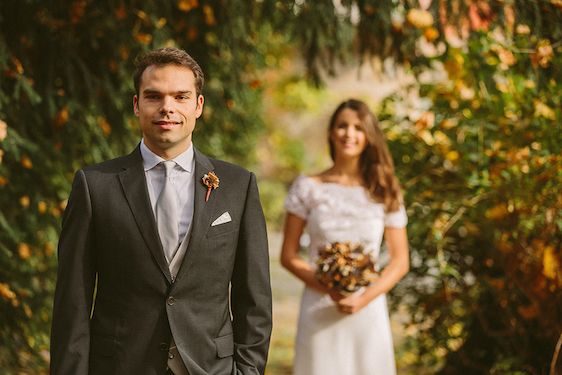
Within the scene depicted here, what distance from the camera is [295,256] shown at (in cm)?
438

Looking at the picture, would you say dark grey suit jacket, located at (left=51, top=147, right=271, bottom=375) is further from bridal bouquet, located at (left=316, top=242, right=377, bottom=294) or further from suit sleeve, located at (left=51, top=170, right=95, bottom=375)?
bridal bouquet, located at (left=316, top=242, right=377, bottom=294)

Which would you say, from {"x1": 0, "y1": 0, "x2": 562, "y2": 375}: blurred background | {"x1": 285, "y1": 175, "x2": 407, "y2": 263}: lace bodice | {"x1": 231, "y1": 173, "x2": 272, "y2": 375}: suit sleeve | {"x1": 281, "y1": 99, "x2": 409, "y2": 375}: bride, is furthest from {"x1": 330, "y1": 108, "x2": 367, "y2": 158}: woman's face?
{"x1": 231, "y1": 173, "x2": 272, "y2": 375}: suit sleeve

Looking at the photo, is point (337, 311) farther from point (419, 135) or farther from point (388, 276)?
point (419, 135)

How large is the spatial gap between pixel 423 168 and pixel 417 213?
368 millimetres

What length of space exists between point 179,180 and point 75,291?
0.46 metres

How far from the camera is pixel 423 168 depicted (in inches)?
213

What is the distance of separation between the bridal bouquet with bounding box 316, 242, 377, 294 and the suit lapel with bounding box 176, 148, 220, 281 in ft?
4.98

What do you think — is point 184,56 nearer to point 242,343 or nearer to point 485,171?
point 242,343

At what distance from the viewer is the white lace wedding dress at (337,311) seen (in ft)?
14.1

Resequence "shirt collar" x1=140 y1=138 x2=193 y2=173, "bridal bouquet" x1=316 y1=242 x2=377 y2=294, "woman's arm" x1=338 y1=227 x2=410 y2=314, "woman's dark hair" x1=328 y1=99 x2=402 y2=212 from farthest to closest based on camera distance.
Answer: "woman's dark hair" x1=328 y1=99 x2=402 y2=212 → "woman's arm" x1=338 y1=227 x2=410 y2=314 → "bridal bouquet" x1=316 y1=242 x2=377 y2=294 → "shirt collar" x1=140 y1=138 x2=193 y2=173

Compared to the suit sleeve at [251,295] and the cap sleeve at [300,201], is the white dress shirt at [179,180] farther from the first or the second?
the cap sleeve at [300,201]

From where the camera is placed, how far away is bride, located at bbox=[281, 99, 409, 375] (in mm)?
4312

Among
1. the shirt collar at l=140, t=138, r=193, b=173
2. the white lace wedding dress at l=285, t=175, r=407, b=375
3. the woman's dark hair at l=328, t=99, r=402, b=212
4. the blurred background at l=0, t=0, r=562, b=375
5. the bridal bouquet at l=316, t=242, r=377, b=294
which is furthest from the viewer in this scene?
the blurred background at l=0, t=0, r=562, b=375

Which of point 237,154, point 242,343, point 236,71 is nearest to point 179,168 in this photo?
point 242,343
